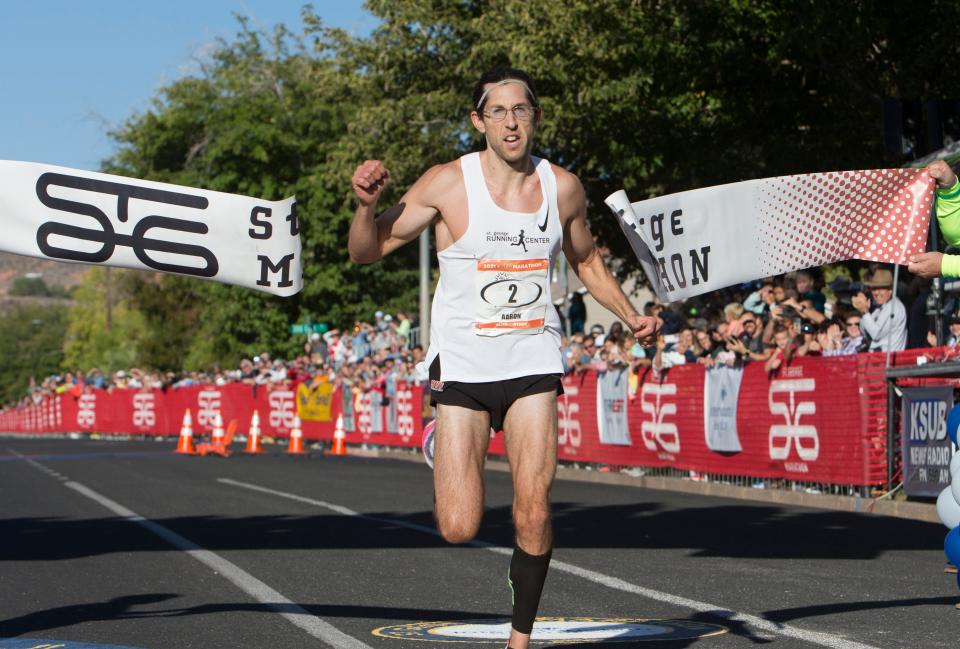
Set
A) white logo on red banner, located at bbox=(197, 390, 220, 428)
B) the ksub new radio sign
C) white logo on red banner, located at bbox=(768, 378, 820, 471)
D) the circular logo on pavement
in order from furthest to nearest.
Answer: white logo on red banner, located at bbox=(197, 390, 220, 428) → white logo on red banner, located at bbox=(768, 378, 820, 471) → the ksub new radio sign → the circular logo on pavement

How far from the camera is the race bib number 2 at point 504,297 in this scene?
6.28m

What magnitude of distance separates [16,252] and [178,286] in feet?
229

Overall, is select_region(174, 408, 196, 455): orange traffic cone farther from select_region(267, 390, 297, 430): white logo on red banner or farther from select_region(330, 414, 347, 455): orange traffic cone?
select_region(267, 390, 297, 430): white logo on red banner

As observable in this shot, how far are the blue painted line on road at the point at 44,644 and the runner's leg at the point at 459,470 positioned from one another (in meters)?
1.80

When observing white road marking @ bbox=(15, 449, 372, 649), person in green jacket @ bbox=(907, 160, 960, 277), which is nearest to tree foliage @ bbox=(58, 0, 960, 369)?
white road marking @ bbox=(15, 449, 372, 649)

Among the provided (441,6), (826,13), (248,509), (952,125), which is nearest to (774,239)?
(952,125)

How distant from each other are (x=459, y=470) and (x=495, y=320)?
0.60m

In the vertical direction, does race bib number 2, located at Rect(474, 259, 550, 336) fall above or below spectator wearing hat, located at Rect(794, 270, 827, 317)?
below

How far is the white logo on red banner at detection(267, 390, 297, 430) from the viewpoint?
38812 mm

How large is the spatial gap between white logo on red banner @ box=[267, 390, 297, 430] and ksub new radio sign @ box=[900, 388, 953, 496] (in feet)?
81.7

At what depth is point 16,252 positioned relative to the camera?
7277 mm

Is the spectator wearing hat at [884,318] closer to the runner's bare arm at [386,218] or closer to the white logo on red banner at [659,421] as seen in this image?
the white logo on red banner at [659,421]

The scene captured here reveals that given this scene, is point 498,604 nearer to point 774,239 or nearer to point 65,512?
point 774,239

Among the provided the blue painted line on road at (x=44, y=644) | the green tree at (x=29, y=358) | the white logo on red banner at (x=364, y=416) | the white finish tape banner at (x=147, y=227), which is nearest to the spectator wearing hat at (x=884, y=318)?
the white finish tape banner at (x=147, y=227)
